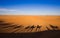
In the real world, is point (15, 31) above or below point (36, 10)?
below

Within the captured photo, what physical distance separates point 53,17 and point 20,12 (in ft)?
3.16

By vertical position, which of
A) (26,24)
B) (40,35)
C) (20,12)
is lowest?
(40,35)

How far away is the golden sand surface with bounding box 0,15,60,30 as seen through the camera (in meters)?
3.90

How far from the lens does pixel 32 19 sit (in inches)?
155

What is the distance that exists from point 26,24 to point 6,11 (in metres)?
0.70

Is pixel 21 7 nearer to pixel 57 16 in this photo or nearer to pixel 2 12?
pixel 2 12

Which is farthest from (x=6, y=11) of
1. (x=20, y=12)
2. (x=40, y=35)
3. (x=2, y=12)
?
(x=40, y=35)

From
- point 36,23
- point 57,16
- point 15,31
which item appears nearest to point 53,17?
point 57,16

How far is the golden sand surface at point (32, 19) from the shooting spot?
3896 mm

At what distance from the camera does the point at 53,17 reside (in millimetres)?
3908

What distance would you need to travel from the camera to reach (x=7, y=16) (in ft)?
12.9

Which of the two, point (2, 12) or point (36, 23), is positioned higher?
point (2, 12)

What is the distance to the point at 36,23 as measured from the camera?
3898mm

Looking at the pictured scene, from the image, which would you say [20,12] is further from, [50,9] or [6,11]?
[50,9]
